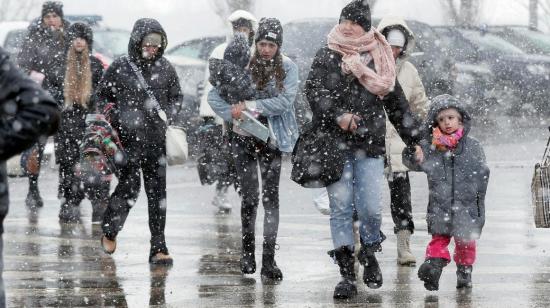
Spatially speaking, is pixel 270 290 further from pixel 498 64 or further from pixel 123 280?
pixel 498 64

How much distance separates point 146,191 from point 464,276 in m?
2.44

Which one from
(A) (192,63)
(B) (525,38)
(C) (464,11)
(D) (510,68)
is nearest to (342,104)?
(A) (192,63)

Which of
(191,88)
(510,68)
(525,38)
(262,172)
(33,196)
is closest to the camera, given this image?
(262,172)

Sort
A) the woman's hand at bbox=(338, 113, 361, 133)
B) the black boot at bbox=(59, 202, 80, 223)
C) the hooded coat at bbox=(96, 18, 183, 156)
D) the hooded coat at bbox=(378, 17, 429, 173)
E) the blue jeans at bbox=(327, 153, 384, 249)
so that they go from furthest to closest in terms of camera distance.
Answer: the black boot at bbox=(59, 202, 80, 223), the hooded coat at bbox=(96, 18, 183, 156), the hooded coat at bbox=(378, 17, 429, 173), the blue jeans at bbox=(327, 153, 384, 249), the woman's hand at bbox=(338, 113, 361, 133)

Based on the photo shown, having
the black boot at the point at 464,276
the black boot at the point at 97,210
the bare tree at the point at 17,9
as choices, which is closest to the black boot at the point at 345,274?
the black boot at the point at 464,276

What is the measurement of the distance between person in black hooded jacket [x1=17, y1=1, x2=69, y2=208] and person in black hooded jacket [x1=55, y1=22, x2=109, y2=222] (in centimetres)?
27

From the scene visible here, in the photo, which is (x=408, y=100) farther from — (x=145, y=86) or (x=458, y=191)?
(x=145, y=86)

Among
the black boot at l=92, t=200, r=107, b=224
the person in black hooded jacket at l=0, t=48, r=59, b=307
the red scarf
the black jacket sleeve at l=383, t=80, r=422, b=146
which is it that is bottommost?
the black boot at l=92, t=200, r=107, b=224

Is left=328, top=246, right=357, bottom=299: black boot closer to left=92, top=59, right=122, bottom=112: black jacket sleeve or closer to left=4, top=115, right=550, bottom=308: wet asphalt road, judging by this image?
left=4, top=115, right=550, bottom=308: wet asphalt road

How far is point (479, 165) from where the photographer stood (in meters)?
8.32

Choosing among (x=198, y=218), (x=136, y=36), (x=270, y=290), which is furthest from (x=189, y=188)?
(x=270, y=290)

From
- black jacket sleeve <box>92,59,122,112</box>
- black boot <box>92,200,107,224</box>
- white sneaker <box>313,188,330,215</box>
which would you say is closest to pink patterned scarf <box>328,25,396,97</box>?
white sneaker <box>313,188,330,215</box>

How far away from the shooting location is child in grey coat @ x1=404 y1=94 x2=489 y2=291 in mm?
8289

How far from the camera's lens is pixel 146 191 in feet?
32.2
